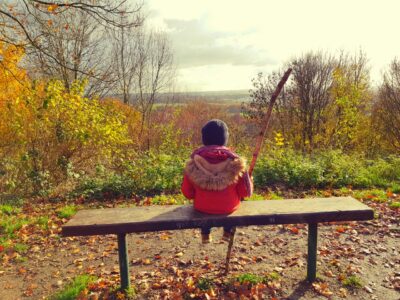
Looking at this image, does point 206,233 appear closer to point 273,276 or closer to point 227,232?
point 227,232

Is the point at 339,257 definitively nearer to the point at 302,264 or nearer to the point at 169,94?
the point at 302,264

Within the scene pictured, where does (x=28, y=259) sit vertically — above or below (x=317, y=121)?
below

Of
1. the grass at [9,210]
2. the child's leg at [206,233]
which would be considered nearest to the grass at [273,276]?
the child's leg at [206,233]

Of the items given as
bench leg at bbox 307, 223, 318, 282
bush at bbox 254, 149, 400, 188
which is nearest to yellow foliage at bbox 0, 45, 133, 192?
bush at bbox 254, 149, 400, 188

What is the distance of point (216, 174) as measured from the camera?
308cm

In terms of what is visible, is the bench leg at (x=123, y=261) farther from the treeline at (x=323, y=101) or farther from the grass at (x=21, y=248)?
the treeline at (x=323, y=101)

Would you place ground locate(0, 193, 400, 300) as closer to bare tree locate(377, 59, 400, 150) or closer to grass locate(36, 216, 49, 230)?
grass locate(36, 216, 49, 230)

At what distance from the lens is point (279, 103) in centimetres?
1706

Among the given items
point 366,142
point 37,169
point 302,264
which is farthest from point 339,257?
point 366,142

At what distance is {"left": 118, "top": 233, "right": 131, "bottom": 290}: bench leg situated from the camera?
3.29 meters

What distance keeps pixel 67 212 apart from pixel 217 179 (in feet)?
13.4

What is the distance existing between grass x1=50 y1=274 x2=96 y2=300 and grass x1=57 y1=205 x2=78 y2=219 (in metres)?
2.33

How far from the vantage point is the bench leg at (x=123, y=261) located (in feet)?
10.8

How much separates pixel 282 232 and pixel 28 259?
3738mm
